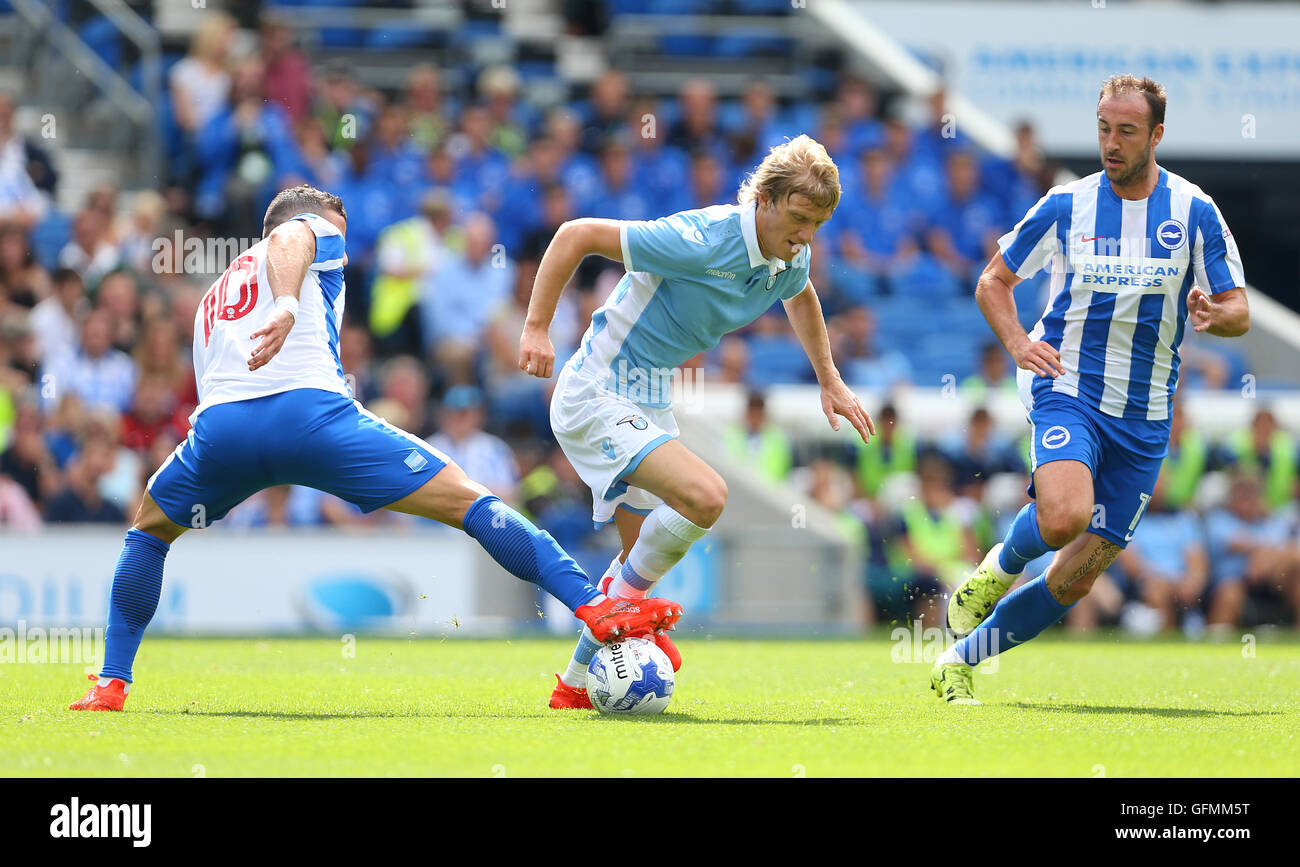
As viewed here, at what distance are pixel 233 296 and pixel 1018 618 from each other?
3.42m

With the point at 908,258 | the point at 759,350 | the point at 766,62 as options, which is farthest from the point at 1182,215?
the point at 766,62

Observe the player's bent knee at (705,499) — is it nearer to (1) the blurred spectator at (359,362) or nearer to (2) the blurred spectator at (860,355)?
(1) the blurred spectator at (359,362)

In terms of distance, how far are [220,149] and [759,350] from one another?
204 inches

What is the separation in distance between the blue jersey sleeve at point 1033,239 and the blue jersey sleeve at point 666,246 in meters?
1.44

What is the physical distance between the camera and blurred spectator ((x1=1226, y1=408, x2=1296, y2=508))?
47.6 ft

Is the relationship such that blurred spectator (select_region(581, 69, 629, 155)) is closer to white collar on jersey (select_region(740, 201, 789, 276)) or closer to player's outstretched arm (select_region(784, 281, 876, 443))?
player's outstretched arm (select_region(784, 281, 876, 443))

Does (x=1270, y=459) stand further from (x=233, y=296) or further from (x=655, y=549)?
(x=233, y=296)

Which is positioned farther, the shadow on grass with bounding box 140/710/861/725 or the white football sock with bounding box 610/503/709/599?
the white football sock with bounding box 610/503/709/599

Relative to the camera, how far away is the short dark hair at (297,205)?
6598 mm

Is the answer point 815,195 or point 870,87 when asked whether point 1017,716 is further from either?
point 870,87

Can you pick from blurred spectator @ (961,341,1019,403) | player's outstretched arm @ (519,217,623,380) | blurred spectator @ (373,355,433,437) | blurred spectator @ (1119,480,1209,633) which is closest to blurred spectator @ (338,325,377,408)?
blurred spectator @ (373,355,433,437)

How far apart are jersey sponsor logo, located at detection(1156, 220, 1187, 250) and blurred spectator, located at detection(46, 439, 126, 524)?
7849 mm

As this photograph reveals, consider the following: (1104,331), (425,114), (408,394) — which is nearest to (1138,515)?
(1104,331)
